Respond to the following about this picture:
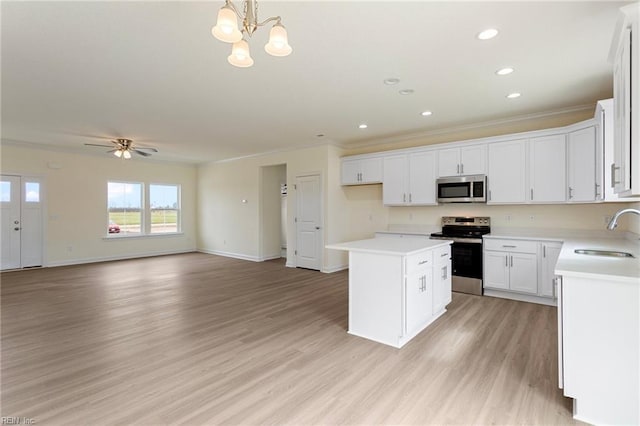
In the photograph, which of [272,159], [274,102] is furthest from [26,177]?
[274,102]

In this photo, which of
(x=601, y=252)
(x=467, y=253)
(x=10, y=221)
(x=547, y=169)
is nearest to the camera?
(x=601, y=252)

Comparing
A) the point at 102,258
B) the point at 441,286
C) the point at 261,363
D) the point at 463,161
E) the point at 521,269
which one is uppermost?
the point at 463,161

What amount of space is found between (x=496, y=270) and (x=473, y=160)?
1.69m

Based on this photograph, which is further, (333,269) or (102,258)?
(102,258)

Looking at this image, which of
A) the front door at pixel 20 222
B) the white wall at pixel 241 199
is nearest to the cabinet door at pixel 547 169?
the white wall at pixel 241 199

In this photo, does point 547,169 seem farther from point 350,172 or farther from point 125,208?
point 125,208

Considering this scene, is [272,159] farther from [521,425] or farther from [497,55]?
[521,425]

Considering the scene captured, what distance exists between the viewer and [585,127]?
3.94 m

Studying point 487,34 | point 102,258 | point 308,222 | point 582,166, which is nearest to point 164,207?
point 102,258

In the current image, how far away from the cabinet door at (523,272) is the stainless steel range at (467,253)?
0.41 meters

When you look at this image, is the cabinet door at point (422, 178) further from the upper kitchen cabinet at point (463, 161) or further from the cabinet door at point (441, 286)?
the cabinet door at point (441, 286)

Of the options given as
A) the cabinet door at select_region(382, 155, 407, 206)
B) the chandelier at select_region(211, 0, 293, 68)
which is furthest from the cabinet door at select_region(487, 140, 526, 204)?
the chandelier at select_region(211, 0, 293, 68)

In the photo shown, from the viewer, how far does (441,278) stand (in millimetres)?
3834

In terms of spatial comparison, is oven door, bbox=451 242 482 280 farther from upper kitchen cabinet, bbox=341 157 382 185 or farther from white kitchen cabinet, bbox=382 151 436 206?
upper kitchen cabinet, bbox=341 157 382 185
